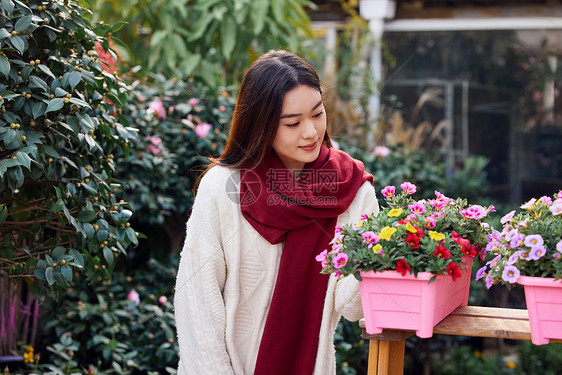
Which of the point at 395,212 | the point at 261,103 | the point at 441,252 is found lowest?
the point at 441,252

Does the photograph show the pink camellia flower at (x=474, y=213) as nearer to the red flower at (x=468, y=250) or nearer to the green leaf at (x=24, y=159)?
the red flower at (x=468, y=250)

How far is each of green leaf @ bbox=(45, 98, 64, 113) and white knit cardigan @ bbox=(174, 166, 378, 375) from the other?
0.46 metres

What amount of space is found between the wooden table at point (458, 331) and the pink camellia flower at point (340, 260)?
202 mm

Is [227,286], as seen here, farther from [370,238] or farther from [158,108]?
[158,108]

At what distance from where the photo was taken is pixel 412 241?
1468 mm

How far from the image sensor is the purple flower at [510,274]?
1422 millimetres

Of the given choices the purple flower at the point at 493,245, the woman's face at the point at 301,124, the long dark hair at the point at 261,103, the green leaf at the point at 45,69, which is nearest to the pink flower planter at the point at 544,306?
the purple flower at the point at 493,245

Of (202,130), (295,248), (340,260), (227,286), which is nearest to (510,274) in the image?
(340,260)

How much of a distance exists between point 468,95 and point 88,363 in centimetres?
386

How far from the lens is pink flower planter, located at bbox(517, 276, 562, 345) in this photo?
1400 mm

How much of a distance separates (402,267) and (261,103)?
0.66 m

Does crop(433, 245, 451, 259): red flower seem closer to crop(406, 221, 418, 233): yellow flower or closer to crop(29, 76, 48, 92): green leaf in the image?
crop(406, 221, 418, 233): yellow flower

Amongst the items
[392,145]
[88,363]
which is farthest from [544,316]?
[392,145]

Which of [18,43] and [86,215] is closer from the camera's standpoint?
[18,43]
